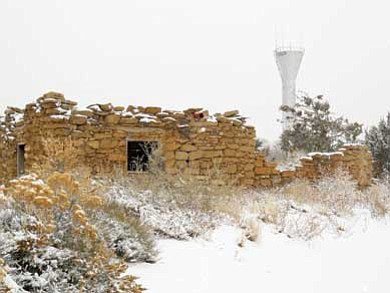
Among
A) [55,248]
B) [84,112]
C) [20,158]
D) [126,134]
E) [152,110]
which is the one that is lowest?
[55,248]

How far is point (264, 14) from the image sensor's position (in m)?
29.3

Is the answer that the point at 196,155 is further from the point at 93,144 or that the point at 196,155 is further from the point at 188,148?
the point at 93,144

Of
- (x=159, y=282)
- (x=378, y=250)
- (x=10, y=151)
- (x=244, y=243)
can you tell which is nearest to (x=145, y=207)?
(x=244, y=243)

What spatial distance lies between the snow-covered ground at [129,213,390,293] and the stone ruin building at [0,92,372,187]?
17.5ft

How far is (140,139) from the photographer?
13656mm

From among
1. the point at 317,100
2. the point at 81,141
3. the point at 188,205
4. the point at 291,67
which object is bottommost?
the point at 188,205

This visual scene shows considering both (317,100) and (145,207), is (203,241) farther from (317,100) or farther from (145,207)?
(317,100)

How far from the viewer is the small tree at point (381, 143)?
66.7 ft

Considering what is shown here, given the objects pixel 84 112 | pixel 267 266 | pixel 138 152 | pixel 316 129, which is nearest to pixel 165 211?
pixel 267 266

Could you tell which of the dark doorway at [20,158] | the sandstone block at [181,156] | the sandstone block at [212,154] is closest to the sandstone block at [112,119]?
the sandstone block at [181,156]

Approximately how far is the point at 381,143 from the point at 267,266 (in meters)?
15.8

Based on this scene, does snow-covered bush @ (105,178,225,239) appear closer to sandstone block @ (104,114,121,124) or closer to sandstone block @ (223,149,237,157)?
sandstone block @ (104,114,121,124)

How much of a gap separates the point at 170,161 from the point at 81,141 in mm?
2190

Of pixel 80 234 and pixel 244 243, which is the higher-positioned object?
pixel 80 234
